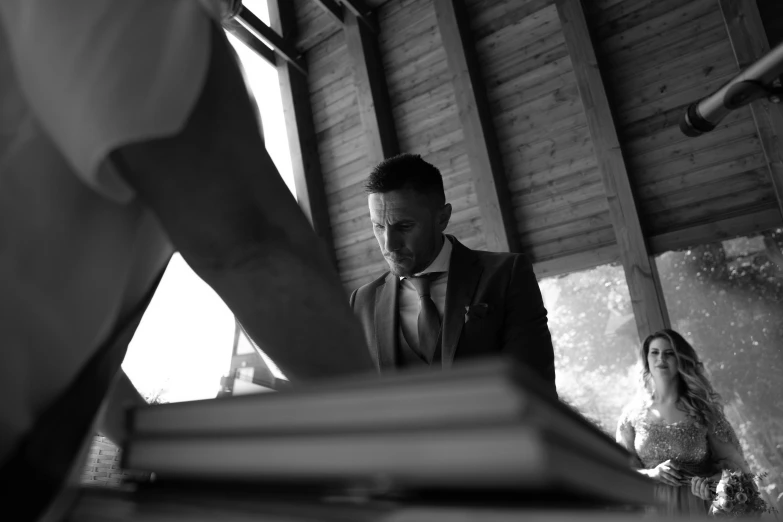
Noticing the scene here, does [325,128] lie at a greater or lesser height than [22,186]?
greater

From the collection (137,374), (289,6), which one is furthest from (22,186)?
(289,6)

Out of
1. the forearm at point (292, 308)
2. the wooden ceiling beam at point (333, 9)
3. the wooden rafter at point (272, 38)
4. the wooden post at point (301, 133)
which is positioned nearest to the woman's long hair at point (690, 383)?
the wooden post at point (301, 133)

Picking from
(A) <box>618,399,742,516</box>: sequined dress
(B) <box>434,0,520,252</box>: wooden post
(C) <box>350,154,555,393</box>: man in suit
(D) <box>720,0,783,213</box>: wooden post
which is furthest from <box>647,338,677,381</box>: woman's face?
(C) <box>350,154,555,393</box>: man in suit

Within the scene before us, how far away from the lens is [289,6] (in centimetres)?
684

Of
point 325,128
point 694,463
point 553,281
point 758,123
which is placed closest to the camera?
point 694,463

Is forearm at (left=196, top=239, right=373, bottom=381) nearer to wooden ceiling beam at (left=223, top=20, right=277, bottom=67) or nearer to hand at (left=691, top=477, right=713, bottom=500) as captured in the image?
hand at (left=691, top=477, right=713, bottom=500)

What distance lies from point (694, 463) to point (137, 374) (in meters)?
3.47

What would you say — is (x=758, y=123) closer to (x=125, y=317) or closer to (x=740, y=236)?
(x=740, y=236)

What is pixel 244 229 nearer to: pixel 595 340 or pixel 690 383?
pixel 690 383

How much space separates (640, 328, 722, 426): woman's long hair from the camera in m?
3.89

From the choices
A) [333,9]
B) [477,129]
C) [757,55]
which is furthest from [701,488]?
[333,9]

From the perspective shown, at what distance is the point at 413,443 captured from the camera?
22 cm

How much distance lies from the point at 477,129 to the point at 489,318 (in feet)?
13.0

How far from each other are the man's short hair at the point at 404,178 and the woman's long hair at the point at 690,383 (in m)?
2.67
